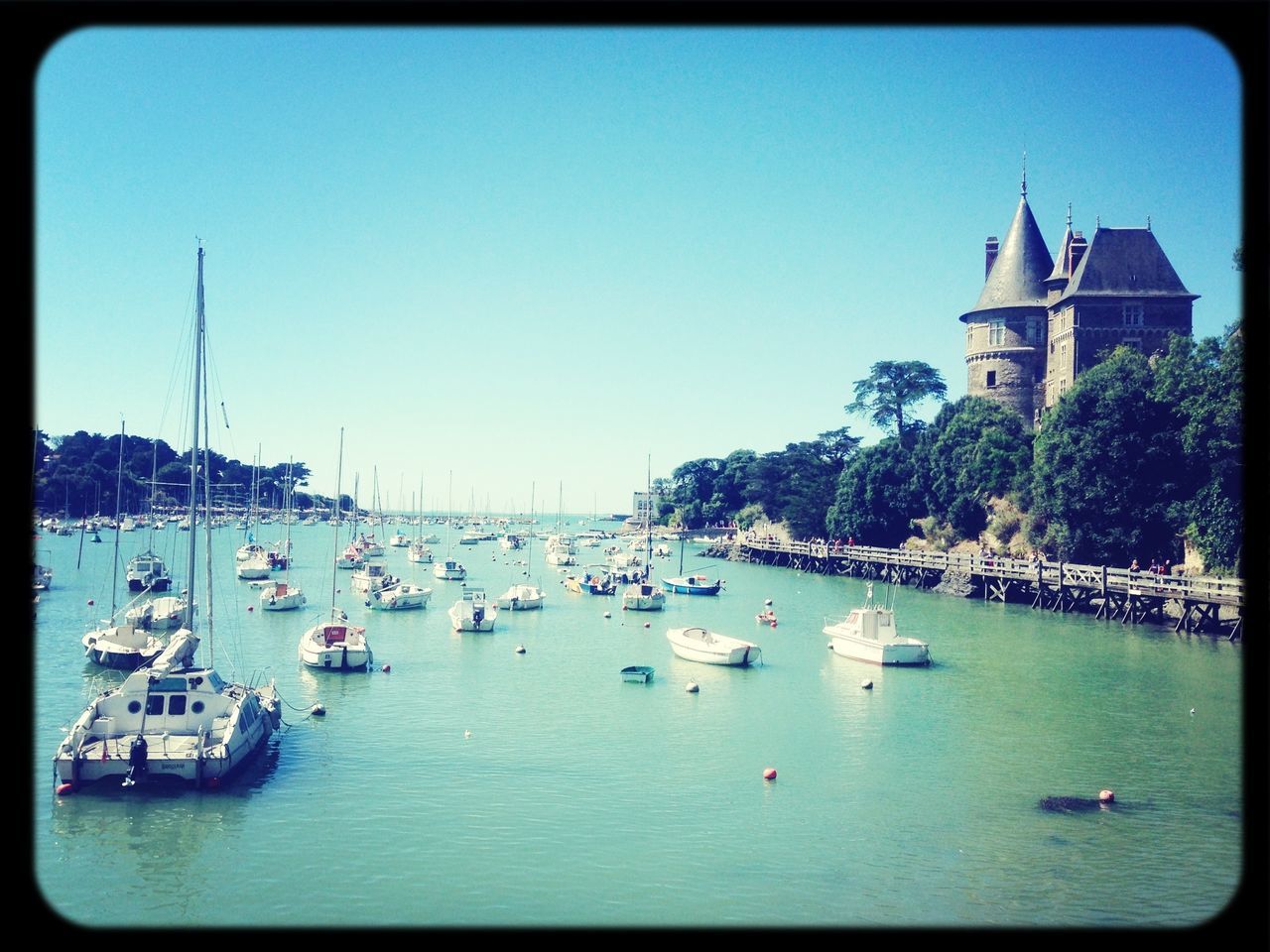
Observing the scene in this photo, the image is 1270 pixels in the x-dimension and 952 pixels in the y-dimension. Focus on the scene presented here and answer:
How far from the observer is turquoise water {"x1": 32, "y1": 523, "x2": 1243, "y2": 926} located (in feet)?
42.1

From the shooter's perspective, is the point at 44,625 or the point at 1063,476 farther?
the point at 1063,476

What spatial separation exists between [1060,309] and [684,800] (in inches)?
2097

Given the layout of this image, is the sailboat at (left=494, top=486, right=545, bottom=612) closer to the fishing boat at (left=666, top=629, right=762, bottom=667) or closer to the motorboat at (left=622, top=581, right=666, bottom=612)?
the motorboat at (left=622, top=581, right=666, bottom=612)

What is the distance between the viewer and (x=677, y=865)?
1393 cm

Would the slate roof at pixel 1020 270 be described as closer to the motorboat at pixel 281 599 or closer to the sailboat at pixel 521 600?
the sailboat at pixel 521 600

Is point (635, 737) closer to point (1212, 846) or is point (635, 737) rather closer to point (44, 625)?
point (1212, 846)

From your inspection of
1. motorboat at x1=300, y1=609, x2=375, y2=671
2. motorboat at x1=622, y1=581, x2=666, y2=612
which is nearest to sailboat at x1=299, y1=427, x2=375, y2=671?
motorboat at x1=300, y1=609, x2=375, y2=671

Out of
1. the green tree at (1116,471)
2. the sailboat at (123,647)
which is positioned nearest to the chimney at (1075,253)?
the green tree at (1116,471)

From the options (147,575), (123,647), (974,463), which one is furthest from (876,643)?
(147,575)

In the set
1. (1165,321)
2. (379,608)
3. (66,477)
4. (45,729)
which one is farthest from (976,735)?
(66,477)

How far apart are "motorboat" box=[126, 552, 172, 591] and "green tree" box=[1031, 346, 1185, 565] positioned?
3983 centimetres

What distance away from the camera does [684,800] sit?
17.0m

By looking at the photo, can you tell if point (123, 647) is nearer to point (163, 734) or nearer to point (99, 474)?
point (163, 734)
